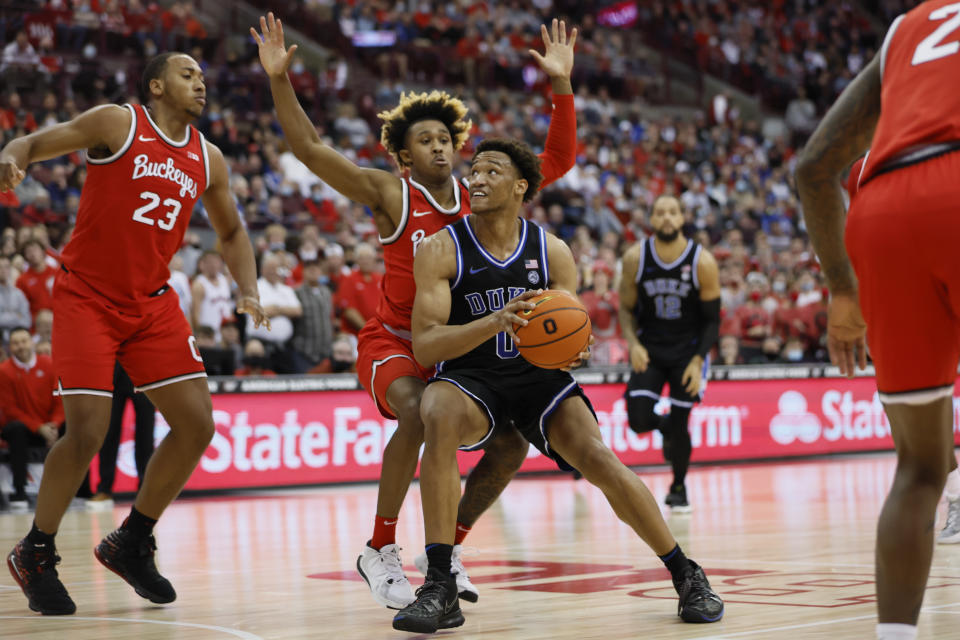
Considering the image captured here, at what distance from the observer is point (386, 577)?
512cm

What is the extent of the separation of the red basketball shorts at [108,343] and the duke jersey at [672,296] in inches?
182

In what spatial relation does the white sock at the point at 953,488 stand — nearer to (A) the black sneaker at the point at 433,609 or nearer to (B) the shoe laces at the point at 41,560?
(A) the black sneaker at the point at 433,609

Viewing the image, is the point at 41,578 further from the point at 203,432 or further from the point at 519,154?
the point at 519,154

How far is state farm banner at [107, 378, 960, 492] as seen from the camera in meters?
11.5

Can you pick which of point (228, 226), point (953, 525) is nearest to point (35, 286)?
point (228, 226)

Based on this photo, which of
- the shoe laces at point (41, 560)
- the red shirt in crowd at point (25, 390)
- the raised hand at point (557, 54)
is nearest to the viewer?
the shoe laces at point (41, 560)

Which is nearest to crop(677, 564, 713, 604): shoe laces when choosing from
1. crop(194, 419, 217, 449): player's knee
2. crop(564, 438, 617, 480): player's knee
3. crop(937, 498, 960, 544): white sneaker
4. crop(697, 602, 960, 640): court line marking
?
crop(697, 602, 960, 640): court line marking

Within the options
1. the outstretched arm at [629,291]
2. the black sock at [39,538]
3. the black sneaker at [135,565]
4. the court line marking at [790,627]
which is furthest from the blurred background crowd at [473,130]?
the outstretched arm at [629,291]

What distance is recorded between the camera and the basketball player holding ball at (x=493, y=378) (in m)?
4.73

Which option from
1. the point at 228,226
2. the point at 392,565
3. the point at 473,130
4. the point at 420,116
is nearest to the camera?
the point at 392,565

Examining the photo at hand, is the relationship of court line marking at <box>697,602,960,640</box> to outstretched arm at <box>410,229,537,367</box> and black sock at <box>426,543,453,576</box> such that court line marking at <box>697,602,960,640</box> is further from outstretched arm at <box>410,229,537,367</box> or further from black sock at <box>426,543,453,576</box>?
outstretched arm at <box>410,229,537,367</box>

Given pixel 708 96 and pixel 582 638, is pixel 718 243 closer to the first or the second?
pixel 708 96

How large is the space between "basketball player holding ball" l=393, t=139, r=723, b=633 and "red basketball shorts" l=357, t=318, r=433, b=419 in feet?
0.90

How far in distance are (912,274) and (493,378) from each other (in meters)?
2.21
